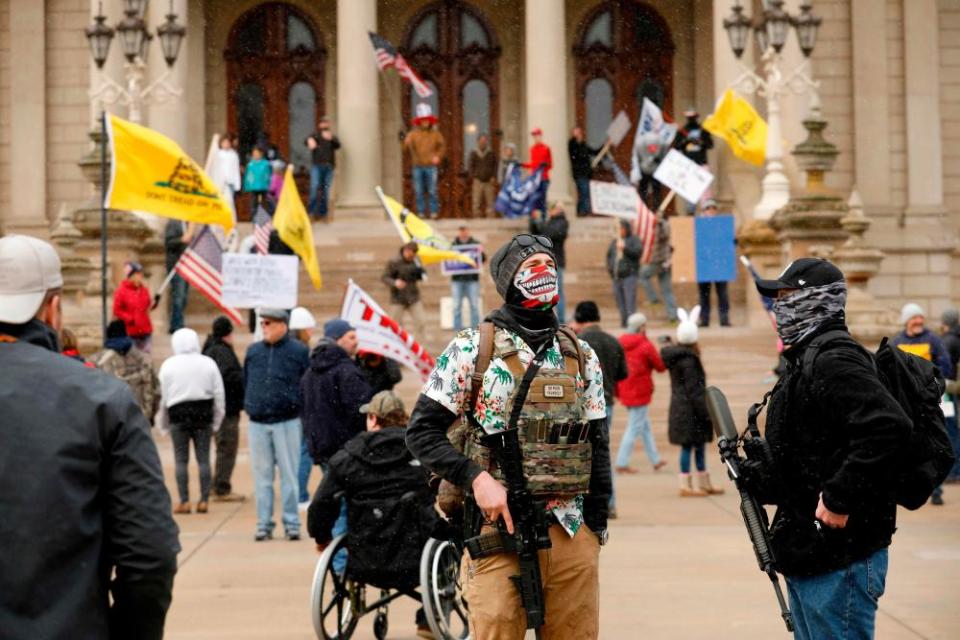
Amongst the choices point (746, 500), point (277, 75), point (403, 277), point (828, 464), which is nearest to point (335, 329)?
point (746, 500)

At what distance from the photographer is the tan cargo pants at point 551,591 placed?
221 inches

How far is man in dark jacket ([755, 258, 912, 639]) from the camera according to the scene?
16.8ft

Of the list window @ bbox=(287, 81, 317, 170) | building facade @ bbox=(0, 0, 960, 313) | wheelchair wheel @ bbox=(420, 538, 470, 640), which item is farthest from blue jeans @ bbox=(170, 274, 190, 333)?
wheelchair wheel @ bbox=(420, 538, 470, 640)

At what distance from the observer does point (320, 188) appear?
3161cm

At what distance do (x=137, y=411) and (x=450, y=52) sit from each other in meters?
34.2

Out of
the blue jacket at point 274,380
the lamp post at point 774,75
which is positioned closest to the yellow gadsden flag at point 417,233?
the blue jacket at point 274,380

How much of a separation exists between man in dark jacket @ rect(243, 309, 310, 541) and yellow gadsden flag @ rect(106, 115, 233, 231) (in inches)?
127

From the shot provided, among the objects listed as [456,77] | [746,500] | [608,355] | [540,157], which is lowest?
[746,500]

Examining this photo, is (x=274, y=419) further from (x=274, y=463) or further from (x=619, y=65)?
(x=619, y=65)

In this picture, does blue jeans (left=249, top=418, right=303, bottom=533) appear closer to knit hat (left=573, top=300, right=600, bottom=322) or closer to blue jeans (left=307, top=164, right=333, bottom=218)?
knit hat (left=573, top=300, right=600, bottom=322)

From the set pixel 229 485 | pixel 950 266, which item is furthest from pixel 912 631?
pixel 950 266

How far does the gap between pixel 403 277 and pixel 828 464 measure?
17.3m

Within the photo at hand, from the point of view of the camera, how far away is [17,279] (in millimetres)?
4051

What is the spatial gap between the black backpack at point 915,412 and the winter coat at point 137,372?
32.5 ft
